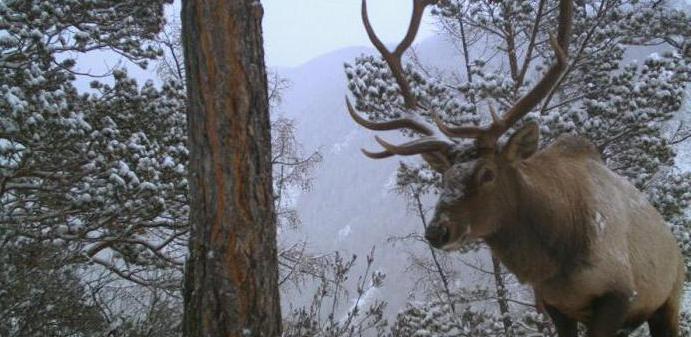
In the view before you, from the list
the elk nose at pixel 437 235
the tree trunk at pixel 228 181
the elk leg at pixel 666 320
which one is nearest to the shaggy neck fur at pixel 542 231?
the elk nose at pixel 437 235

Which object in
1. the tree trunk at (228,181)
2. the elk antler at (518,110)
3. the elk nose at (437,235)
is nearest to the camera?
the tree trunk at (228,181)

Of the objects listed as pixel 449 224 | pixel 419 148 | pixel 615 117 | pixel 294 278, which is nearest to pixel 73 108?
pixel 419 148

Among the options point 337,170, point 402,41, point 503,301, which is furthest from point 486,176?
point 337,170

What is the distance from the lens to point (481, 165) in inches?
134

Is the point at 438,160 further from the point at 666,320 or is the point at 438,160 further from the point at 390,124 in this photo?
the point at 666,320

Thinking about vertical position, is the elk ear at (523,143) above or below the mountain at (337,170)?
→ below

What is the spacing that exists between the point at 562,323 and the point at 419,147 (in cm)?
142

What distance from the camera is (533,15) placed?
927 cm

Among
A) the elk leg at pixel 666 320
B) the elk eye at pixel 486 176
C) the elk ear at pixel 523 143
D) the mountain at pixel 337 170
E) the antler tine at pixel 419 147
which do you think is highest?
the mountain at pixel 337 170

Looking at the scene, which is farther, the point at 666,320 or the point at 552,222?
the point at 666,320

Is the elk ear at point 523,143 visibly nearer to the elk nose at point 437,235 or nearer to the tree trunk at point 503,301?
the elk nose at point 437,235

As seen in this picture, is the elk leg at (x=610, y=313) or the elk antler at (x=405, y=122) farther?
the elk antler at (x=405, y=122)

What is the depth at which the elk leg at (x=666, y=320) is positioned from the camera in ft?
12.9

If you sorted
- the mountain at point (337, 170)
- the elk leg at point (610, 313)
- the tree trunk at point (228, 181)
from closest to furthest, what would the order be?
the tree trunk at point (228, 181) < the elk leg at point (610, 313) < the mountain at point (337, 170)
